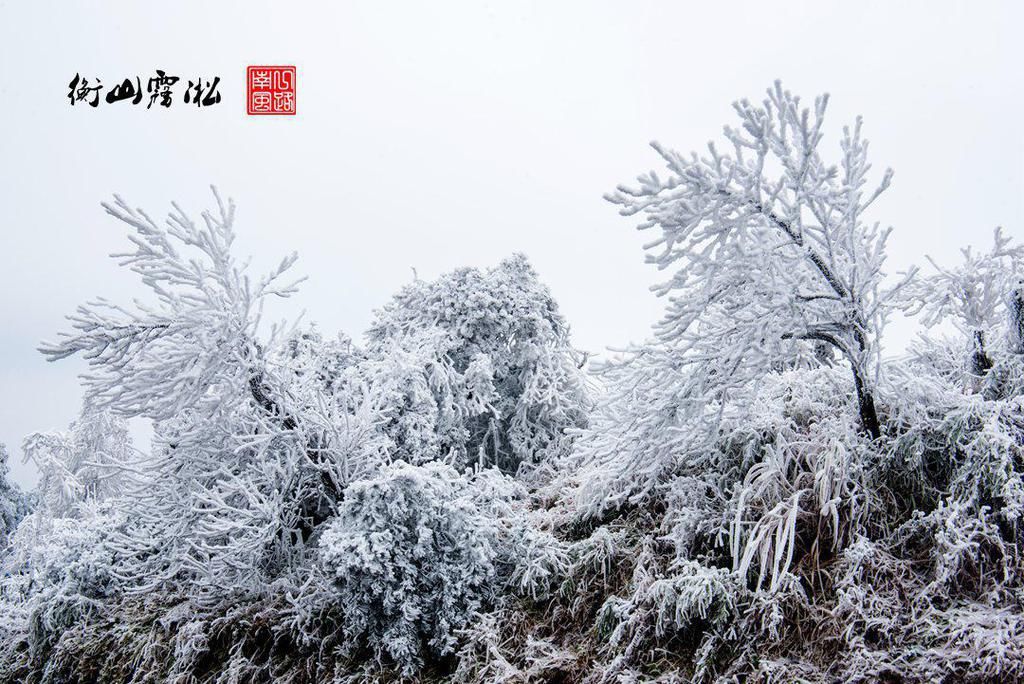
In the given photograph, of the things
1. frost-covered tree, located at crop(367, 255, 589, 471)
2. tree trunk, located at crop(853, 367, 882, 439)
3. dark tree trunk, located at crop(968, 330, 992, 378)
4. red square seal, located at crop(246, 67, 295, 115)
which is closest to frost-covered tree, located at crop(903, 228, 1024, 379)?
dark tree trunk, located at crop(968, 330, 992, 378)

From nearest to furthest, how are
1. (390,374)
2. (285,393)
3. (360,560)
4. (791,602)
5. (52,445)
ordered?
1. (791,602)
2. (360,560)
3. (285,393)
4. (390,374)
5. (52,445)

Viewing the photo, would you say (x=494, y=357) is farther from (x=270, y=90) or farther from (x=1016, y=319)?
(x=1016, y=319)

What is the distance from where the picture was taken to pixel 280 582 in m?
6.18

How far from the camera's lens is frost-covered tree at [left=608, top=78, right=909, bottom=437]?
4.28 meters

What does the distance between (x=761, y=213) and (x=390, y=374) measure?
4197mm

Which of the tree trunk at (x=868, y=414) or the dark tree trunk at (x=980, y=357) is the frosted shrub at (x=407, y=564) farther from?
the dark tree trunk at (x=980, y=357)

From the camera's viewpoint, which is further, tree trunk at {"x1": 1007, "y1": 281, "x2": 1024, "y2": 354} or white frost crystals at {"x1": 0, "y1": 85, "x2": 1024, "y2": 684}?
tree trunk at {"x1": 1007, "y1": 281, "x2": 1024, "y2": 354}

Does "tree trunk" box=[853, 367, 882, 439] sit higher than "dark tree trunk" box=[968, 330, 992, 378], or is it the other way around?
"dark tree trunk" box=[968, 330, 992, 378]

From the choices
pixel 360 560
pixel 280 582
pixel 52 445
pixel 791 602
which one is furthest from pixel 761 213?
pixel 52 445

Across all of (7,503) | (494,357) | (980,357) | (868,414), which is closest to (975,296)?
(980,357)

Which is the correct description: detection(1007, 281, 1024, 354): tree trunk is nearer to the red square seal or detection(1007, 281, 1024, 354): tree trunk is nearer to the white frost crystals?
the white frost crystals

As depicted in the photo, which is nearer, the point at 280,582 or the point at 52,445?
the point at 280,582

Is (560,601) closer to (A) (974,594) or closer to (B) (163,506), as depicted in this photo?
(A) (974,594)

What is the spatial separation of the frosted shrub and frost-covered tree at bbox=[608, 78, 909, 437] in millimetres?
2097
